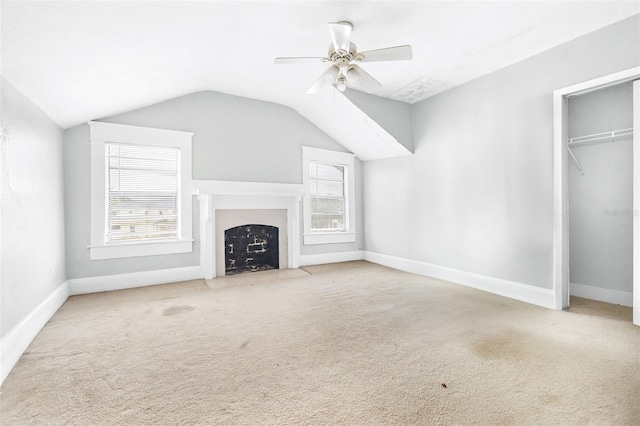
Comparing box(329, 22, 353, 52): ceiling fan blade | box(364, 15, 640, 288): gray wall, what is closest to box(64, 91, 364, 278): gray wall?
box(364, 15, 640, 288): gray wall

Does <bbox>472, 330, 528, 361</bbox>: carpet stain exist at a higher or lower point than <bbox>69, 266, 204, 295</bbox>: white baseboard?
lower

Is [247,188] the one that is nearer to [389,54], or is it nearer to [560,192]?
[389,54]

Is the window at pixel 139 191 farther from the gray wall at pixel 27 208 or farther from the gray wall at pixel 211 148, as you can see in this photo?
the gray wall at pixel 27 208

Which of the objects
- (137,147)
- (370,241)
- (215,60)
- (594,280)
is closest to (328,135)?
(370,241)

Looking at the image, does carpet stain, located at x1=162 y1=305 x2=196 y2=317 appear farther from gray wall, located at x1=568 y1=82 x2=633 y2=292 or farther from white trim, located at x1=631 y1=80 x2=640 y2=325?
gray wall, located at x1=568 y1=82 x2=633 y2=292

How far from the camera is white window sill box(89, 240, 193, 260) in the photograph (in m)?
4.12

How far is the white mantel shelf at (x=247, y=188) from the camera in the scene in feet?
15.6

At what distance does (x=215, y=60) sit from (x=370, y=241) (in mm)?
4336

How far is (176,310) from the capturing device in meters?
3.40

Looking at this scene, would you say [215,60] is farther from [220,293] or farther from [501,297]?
[501,297]

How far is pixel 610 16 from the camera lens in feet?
8.98

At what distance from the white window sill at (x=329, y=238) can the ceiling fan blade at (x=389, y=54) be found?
3621 mm

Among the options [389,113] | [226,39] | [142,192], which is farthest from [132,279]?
[389,113]

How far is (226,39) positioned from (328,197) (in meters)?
3.68
